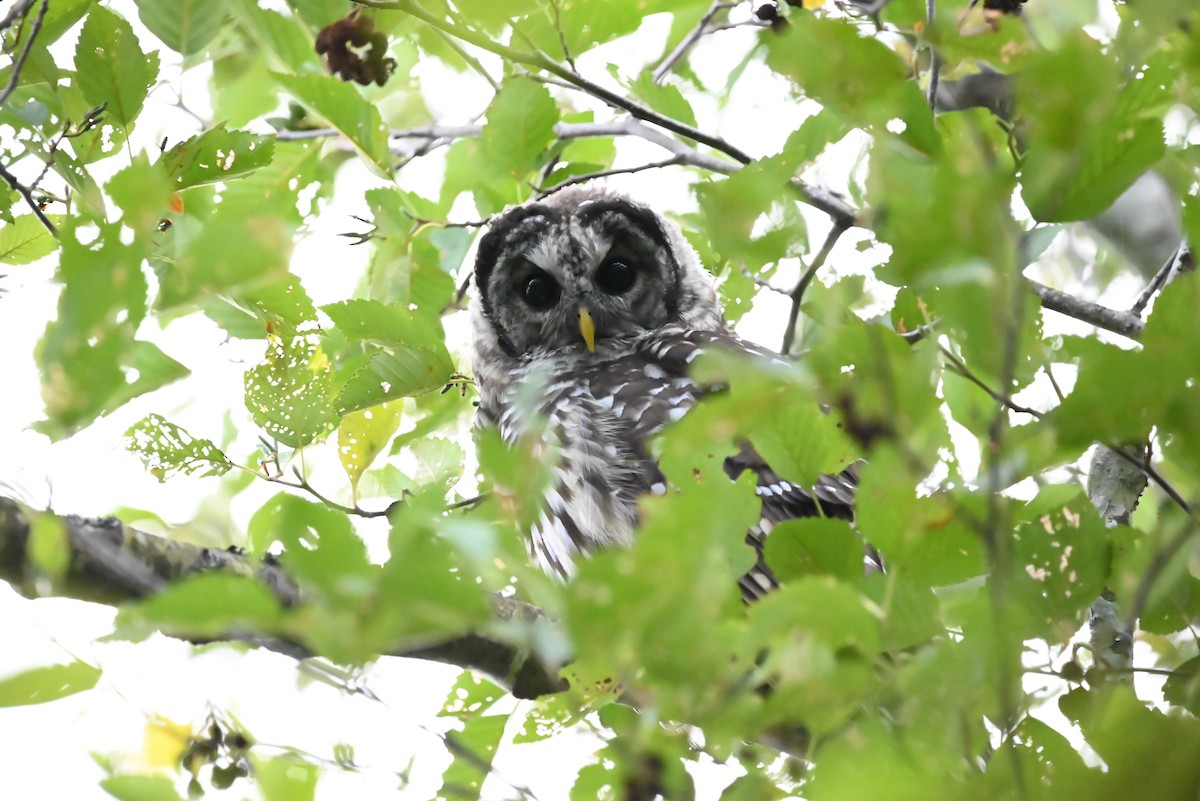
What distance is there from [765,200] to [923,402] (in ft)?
0.79

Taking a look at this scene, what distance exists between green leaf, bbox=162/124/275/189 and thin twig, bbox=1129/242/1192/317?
1.95m

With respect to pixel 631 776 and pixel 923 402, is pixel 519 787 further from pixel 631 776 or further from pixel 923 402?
pixel 923 402

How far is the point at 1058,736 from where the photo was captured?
112 centimetres

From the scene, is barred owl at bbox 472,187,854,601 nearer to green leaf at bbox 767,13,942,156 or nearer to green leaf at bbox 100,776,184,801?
green leaf at bbox 767,13,942,156

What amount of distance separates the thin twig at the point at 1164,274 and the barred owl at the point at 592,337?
2.99 feet

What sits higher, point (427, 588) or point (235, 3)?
point (235, 3)

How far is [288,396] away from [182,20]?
0.88 meters

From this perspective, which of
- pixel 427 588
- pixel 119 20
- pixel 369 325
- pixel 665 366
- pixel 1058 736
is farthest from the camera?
pixel 665 366

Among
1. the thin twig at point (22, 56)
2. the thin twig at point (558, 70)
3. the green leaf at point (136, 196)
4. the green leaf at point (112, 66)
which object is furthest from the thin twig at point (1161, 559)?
the thin twig at point (22, 56)

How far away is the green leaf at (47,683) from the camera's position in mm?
1108

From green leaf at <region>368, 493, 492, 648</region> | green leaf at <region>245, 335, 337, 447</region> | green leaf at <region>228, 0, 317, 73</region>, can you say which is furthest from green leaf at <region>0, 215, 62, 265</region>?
green leaf at <region>368, 493, 492, 648</region>

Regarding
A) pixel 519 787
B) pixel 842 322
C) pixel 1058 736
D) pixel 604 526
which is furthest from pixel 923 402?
pixel 604 526

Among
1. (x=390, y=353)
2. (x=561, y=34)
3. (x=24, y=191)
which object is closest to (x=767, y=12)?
(x=561, y=34)

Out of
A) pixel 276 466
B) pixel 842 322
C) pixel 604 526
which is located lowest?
pixel 842 322
